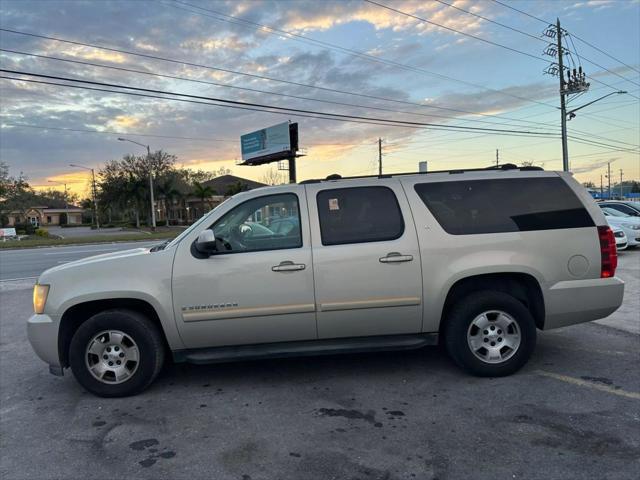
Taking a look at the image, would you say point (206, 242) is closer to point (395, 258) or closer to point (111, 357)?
point (111, 357)

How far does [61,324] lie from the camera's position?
4.25 meters

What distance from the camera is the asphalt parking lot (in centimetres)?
307

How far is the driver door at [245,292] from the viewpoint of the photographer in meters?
4.18

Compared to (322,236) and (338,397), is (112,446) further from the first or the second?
(322,236)

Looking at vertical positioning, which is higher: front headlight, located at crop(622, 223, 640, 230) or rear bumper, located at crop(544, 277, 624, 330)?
front headlight, located at crop(622, 223, 640, 230)

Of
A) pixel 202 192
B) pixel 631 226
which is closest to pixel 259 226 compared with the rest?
pixel 631 226

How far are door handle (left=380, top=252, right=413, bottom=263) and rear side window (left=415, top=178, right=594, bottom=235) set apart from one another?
18.6 inches

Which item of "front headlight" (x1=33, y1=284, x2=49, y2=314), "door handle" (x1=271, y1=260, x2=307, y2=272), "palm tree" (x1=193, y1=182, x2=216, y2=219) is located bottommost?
"front headlight" (x1=33, y1=284, x2=49, y2=314)

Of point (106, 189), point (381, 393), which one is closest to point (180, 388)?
point (381, 393)

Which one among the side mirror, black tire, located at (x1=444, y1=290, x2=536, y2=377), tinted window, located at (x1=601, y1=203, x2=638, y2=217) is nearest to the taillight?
black tire, located at (x1=444, y1=290, x2=536, y2=377)

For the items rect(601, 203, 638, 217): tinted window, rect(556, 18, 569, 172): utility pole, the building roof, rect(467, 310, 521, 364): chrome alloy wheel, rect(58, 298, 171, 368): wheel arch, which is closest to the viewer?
rect(58, 298, 171, 368): wheel arch

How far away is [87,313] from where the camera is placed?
4465 millimetres

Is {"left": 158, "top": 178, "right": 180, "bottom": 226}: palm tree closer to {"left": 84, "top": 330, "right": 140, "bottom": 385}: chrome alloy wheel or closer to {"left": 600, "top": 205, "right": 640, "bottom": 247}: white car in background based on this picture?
{"left": 600, "top": 205, "right": 640, "bottom": 247}: white car in background

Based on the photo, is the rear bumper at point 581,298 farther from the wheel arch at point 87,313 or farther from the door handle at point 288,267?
the wheel arch at point 87,313
